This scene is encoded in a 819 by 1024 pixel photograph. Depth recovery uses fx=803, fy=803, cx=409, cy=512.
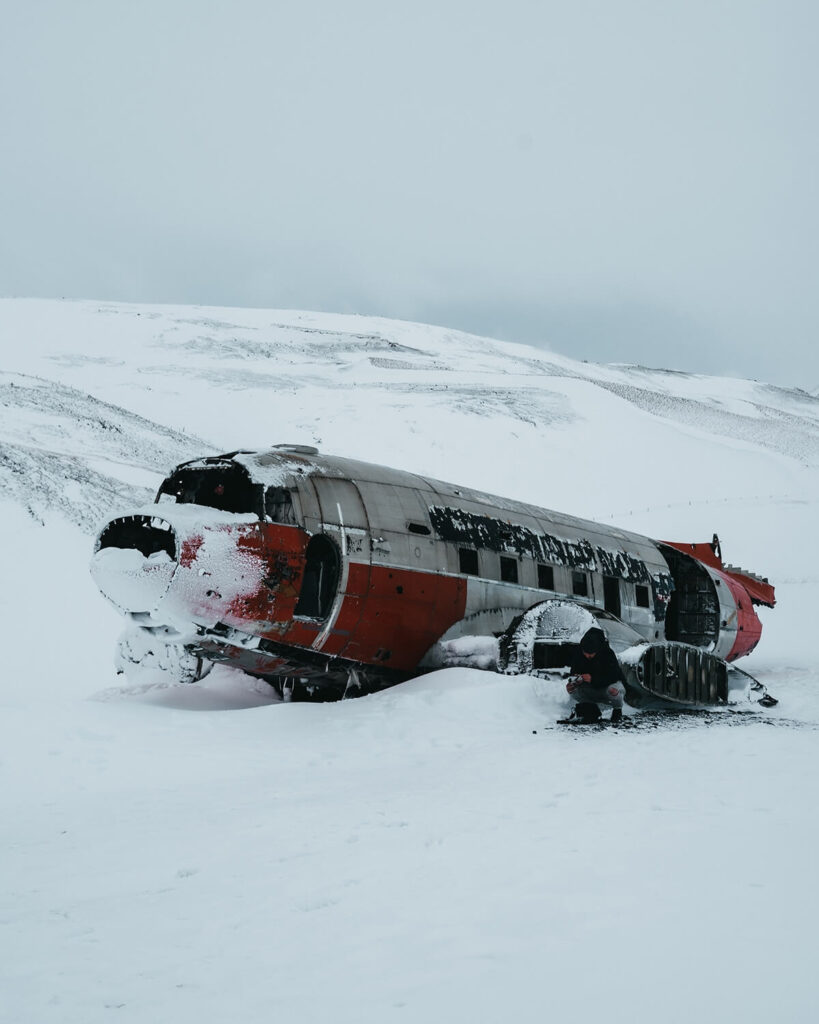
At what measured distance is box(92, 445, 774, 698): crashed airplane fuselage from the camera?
10.8 meters

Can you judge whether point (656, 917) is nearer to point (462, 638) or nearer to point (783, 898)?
point (783, 898)

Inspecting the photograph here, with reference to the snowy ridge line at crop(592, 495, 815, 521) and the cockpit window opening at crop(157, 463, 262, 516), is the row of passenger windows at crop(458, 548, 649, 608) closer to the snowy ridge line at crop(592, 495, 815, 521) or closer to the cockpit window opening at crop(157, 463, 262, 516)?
the cockpit window opening at crop(157, 463, 262, 516)

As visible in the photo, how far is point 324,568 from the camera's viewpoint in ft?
39.4

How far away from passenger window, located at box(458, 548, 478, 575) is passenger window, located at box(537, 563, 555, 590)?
1744 millimetres

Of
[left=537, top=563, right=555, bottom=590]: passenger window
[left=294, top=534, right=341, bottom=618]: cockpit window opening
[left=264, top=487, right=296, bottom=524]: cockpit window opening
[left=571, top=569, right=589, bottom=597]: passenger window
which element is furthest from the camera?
[left=571, top=569, right=589, bottom=597]: passenger window

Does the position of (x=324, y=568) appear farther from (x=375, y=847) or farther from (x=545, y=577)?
(x=375, y=847)

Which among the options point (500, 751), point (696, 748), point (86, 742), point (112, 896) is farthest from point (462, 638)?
point (112, 896)

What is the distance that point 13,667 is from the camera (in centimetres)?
1653

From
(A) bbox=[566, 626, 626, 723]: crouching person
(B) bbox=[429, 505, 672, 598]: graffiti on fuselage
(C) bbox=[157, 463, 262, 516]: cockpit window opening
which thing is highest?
(C) bbox=[157, 463, 262, 516]: cockpit window opening

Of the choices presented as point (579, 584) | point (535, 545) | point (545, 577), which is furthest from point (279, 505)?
point (579, 584)

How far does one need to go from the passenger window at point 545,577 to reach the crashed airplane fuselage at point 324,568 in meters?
0.03

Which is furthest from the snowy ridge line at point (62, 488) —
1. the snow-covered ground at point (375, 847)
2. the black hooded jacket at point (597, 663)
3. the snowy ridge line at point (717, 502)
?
the snowy ridge line at point (717, 502)

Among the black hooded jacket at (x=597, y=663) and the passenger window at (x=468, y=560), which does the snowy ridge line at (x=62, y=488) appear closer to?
the passenger window at (x=468, y=560)

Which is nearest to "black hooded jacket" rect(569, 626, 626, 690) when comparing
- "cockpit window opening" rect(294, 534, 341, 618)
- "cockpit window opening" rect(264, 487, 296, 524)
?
"cockpit window opening" rect(294, 534, 341, 618)
